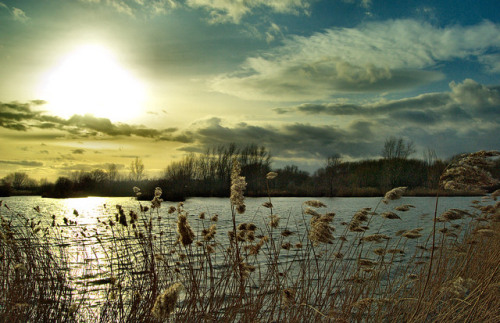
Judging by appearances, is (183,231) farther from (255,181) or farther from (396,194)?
(255,181)

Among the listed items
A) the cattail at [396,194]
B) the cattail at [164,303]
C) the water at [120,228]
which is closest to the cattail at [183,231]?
the cattail at [164,303]

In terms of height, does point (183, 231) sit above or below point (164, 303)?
above

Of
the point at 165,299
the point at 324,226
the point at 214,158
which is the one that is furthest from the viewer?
the point at 214,158

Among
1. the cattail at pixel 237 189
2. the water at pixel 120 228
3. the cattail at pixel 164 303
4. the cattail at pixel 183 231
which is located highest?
the cattail at pixel 237 189

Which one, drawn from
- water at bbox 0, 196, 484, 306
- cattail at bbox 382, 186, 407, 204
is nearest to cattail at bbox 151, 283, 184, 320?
water at bbox 0, 196, 484, 306

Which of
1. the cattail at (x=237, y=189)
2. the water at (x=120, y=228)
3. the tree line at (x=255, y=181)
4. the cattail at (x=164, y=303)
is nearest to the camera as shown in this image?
the cattail at (x=164, y=303)

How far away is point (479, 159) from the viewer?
11.3 ft

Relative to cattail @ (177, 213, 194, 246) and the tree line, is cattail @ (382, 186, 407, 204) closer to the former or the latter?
cattail @ (177, 213, 194, 246)

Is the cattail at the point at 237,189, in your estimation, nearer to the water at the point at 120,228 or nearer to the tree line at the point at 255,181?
the water at the point at 120,228

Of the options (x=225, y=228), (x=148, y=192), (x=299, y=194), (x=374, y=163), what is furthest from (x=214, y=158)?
(x=225, y=228)

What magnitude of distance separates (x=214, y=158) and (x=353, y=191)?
24.6 meters

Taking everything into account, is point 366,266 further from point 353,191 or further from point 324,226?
point 353,191

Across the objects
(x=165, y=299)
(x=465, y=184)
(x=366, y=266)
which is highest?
(x=465, y=184)

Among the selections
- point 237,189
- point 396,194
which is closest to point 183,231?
point 237,189
